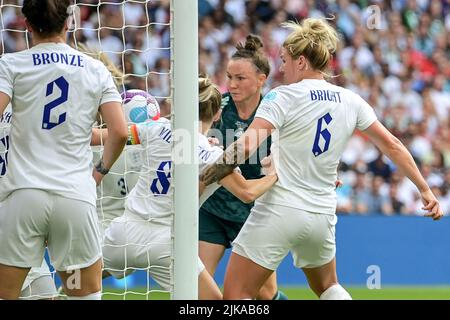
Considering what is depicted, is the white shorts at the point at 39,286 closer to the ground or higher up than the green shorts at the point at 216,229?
closer to the ground

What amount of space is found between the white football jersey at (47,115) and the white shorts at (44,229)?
0.16 ft

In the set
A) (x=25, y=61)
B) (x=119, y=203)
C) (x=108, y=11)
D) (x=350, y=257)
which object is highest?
(x=108, y=11)

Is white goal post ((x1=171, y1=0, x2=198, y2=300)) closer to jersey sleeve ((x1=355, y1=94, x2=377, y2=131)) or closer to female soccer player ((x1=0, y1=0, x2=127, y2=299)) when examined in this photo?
female soccer player ((x1=0, y1=0, x2=127, y2=299))

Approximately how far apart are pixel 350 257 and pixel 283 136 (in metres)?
5.90

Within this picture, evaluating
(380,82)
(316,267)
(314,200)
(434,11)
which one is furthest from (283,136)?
(434,11)

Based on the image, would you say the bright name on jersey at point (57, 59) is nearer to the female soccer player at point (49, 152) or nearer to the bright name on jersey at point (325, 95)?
the female soccer player at point (49, 152)

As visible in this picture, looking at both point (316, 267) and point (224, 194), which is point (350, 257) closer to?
point (224, 194)

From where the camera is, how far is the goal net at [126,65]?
5.53 meters

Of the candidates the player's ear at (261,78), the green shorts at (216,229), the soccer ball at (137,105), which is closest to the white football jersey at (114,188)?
the soccer ball at (137,105)

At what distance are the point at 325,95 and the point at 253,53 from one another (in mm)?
1164

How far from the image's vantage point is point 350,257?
1071 cm

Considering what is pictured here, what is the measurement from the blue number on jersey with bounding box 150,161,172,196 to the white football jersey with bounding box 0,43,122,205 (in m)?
1.03

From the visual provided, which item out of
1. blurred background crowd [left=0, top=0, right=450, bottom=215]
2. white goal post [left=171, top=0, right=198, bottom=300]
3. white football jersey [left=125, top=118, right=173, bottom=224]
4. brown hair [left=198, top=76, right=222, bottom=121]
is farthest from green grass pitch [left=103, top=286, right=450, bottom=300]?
white goal post [left=171, top=0, right=198, bottom=300]

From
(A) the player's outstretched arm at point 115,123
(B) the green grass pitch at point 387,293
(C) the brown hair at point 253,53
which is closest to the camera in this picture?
(A) the player's outstretched arm at point 115,123
